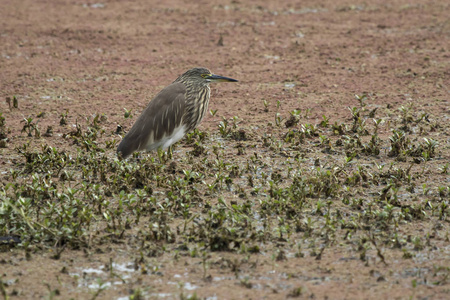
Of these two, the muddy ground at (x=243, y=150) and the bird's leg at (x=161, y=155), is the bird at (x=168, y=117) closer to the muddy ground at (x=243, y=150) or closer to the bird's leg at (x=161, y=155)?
the bird's leg at (x=161, y=155)

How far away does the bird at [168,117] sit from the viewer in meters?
7.07

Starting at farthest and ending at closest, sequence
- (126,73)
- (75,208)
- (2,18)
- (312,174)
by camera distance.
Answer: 1. (2,18)
2. (126,73)
3. (312,174)
4. (75,208)

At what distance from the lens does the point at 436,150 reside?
24.4ft

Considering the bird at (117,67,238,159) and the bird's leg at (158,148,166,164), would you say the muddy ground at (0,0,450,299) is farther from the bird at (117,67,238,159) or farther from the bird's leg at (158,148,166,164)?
the bird at (117,67,238,159)

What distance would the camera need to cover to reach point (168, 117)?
7223mm

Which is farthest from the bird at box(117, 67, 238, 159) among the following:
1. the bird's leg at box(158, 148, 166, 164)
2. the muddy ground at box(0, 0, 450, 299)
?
the muddy ground at box(0, 0, 450, 299)

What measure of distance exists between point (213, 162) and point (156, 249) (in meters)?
1.97

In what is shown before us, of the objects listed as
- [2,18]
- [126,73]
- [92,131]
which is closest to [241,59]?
[126,73]

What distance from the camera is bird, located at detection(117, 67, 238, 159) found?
707 centimetres

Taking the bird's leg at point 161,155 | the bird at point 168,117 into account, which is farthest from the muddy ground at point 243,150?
the bird at point 168,117

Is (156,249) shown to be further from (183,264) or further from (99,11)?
(99,11)

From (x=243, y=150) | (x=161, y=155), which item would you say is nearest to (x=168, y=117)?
(x=161, y=155)

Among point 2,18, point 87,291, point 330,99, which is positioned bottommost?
point 87,291

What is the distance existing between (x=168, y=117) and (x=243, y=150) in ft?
3.19
